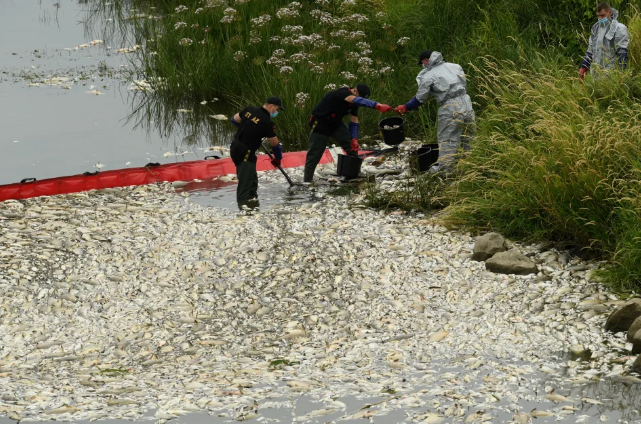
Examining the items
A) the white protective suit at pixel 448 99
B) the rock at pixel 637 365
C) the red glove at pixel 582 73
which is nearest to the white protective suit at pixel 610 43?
the red glove at pixel 582 73

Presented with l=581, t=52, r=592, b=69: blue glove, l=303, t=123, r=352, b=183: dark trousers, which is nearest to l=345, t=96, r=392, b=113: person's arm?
l=303, t=123, r=352, b=183: dark trousers

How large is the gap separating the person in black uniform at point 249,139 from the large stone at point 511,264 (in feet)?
13.0

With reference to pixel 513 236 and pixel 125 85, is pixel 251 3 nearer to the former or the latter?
pixel 125 85

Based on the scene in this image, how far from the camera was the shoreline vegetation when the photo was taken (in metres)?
10.0

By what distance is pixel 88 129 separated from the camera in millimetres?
16359

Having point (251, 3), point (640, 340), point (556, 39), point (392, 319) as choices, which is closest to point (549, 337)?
point (640, 340)

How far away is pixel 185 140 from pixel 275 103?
12.4 feet

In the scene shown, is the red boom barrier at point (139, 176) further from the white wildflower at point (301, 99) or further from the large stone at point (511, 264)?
the large stone at point (511, 264)

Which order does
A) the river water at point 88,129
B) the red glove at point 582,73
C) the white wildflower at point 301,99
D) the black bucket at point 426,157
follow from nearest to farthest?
the river water at point 88,129 < the red glove at point 582,73 < the black bucket at point 426,157 < the white wildflower at point 301,99

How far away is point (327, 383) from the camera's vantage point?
7.75 m

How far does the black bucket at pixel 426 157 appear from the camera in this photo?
13.2m

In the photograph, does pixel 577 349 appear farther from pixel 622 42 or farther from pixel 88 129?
pixel 88 129

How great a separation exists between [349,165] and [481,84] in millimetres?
Answer: 2227

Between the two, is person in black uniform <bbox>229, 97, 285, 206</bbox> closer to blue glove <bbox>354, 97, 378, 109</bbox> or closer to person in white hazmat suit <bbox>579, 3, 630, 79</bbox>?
blue glove <bbox>354, 97, 378, 109</bbox>
